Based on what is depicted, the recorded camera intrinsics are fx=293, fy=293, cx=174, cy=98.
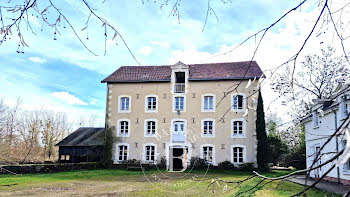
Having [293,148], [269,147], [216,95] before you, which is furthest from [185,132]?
[293,148]

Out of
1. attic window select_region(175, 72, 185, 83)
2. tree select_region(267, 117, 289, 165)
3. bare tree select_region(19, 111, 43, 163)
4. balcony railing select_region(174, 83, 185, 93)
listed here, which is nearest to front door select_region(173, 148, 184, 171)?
balcony railing select_region(174, 83, 185, 93)

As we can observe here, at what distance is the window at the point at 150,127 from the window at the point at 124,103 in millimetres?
2110

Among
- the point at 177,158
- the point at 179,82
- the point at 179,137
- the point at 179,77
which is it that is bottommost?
the point at 177,158

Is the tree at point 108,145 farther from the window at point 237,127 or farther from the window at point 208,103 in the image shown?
the window at point 237,127

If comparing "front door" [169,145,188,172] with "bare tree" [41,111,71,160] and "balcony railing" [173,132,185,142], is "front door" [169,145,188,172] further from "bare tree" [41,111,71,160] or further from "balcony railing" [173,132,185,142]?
"bare tree" [41,111,71,160]

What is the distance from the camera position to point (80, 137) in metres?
25.8

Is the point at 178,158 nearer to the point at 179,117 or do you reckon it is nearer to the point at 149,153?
the point at 149,153

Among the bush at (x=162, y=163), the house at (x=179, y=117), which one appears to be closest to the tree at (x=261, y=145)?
the house at (x=179, y=117)

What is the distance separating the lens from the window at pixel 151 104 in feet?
79.0

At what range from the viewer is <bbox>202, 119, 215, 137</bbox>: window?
907 inches

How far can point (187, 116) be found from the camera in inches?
925

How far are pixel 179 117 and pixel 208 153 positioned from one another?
3645 millimetres

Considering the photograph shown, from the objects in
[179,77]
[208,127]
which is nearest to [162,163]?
[208,127]

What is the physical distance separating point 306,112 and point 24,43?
2143mm
